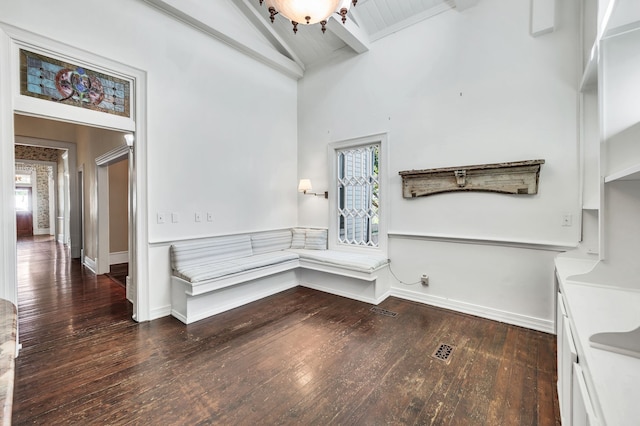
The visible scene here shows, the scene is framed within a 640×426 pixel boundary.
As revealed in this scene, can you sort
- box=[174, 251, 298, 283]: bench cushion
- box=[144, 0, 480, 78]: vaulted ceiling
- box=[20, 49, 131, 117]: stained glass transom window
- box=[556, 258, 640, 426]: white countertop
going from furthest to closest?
box=[144, 0, 480, 78]: vaulted ceiling
box=[174, 251, 298, 283]: bench cushion
box=[20, 49, 131, 117]: stained glass transom window
box=[556, 258, 640, 426]: white countertop

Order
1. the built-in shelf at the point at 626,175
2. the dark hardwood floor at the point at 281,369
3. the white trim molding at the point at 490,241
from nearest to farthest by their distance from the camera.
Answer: the built-in shelf at the point at 626,175
the dark hardwood floor at the point at 281,369
the white trim molding at the point at 490,241

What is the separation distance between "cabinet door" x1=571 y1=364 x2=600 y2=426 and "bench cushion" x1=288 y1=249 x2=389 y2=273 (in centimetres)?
233

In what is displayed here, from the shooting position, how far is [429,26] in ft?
11.3

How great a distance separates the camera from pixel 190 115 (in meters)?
3.41

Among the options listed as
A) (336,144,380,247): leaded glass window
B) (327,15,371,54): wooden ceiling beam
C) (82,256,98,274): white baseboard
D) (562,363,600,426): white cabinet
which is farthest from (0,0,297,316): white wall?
(562,363,600,426): white cabinet

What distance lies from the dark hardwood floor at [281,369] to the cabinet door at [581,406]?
0.70m

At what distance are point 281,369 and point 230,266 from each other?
1.52 m

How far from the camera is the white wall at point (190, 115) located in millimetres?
2725

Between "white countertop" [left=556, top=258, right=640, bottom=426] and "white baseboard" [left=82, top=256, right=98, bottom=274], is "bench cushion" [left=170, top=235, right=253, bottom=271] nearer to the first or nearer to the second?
"white baseboard" [left=82, top=256, right=98, bottom=274]

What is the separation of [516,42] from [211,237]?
13.6ft

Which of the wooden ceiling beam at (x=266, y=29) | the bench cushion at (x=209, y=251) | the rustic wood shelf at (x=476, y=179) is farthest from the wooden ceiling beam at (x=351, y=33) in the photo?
the bench cushion at (x=209, y=251)

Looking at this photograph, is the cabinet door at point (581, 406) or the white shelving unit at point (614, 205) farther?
the white shelving unit at point (614, 205)

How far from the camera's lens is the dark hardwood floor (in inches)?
67.5

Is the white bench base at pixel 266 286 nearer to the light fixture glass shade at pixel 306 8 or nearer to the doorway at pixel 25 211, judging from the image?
the light fixture glass shade at pixel 306 8
